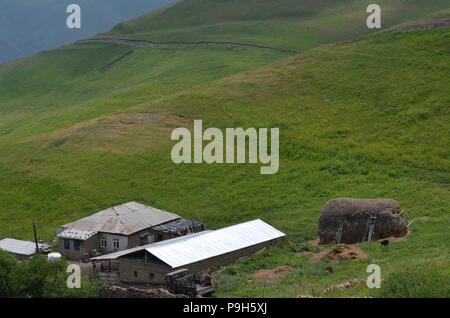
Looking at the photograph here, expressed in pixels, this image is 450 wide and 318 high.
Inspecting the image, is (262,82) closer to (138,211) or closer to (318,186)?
(318,186)

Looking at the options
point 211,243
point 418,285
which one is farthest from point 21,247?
point 418,285

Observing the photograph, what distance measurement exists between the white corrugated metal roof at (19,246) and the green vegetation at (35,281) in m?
13.6

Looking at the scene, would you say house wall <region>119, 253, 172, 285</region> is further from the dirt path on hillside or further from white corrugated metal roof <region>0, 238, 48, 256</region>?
the dirt path on hillside

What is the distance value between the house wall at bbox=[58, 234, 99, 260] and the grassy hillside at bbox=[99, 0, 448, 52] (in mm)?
101553

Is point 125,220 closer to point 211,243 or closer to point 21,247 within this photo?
point 21,247

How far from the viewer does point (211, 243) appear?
38.7 m

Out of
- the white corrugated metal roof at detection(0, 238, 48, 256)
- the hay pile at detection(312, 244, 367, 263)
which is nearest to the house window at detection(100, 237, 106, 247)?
the white corrugated metal roof at detection(0, 238, 48, 256)

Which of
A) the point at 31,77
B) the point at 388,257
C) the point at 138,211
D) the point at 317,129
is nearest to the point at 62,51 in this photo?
the point at 31,77

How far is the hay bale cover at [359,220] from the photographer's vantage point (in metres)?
37.3

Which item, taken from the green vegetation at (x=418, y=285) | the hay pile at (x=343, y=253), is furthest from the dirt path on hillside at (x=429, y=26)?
the green vegetation at (x=418, y=285)

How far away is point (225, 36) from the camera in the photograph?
154 m

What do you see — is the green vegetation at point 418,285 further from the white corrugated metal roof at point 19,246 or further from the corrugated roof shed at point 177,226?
the white corrugated metal roof at point 19,246

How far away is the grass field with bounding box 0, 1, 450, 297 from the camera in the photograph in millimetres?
38938
